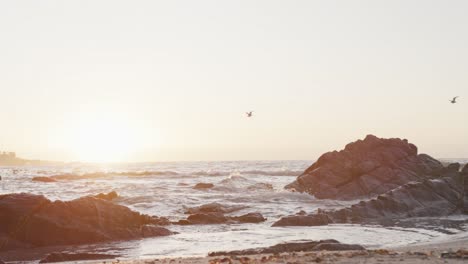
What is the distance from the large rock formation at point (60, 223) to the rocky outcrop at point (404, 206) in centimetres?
773

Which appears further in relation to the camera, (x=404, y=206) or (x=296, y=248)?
(x=404, y=206)

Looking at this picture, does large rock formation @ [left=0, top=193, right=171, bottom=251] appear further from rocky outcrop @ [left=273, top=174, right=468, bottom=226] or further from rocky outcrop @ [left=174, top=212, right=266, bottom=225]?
rocky outcrop @ [left=273, top=174, right=468, bottom=226]

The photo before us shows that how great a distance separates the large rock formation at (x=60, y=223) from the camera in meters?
20.8

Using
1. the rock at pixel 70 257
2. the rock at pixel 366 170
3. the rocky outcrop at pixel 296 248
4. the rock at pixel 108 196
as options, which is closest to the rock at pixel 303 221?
the rocky outcrop at pixel 296 248

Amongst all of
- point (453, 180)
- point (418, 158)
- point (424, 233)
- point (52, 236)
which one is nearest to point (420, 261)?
point (424, 233)

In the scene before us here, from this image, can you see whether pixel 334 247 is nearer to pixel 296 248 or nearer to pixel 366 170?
pixel 296 248

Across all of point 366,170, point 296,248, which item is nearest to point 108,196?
point 296,248

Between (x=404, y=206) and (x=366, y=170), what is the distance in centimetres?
1777

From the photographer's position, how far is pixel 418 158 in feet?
170

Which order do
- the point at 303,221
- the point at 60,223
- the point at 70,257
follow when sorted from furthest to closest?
the point at 303,221
the point at 60,223
the point at 70,257

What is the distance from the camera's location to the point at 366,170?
47.6 metres

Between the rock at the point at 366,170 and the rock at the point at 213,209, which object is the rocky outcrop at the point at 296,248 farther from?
the rock at the point at 366,170

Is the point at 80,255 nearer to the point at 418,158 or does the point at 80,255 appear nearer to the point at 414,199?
the point at 414,199

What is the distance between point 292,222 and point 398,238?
625cm
